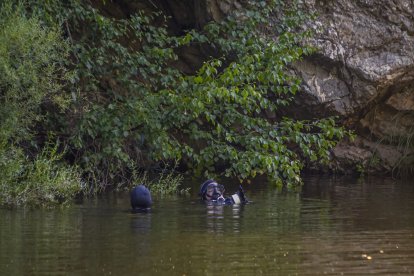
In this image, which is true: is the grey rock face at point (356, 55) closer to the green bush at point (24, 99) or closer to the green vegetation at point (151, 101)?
the green vegetation at point (151, 101)

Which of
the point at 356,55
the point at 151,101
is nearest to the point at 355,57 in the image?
the point at 356,55

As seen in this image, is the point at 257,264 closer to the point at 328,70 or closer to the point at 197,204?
the point at 197,204

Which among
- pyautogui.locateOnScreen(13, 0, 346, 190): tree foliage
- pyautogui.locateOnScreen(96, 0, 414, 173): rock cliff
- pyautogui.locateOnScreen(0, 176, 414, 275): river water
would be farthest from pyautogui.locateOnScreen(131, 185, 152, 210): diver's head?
pyautogui.locateOnScreen(96, 0, 414, 173): rock cliff

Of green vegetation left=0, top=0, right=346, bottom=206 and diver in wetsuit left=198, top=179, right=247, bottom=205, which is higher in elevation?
green vegetation left=0, top=0, right=346, bottom=206

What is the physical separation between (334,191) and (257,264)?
10.5m

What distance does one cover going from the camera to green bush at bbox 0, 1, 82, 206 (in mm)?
→ 16688

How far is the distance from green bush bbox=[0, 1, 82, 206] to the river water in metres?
0.53

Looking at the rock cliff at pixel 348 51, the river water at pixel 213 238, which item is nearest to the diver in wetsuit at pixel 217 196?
the river water at pixel 213 238

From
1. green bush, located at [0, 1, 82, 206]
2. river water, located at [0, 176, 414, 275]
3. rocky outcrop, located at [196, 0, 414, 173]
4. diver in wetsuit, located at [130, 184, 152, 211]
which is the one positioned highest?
rocky outcrop, located at [196, 0, 414, 173]

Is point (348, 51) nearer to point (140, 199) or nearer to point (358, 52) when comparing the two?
point (358, 52)

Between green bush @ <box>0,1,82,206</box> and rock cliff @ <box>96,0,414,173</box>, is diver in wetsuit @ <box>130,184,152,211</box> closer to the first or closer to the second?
green bush @ <box>0,1,82,206</box>

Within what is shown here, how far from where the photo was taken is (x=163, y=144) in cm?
1906

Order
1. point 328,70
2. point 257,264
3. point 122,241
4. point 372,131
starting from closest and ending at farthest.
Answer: point 257,264, point 122,241, point 328,70, point 372,131

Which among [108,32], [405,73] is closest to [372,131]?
[405,73]
